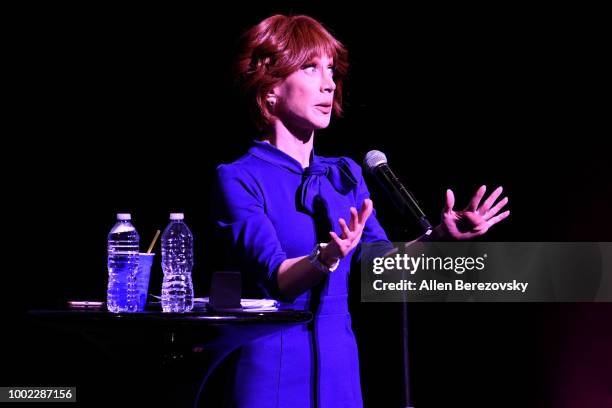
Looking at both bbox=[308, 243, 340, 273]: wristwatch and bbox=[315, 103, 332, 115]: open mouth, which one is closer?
bbox=[308, 243, 340, 273]: wristwatch

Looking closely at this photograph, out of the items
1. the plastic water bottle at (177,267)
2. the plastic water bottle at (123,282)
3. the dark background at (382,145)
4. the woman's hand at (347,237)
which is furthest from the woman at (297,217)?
the dark background at (382,145)

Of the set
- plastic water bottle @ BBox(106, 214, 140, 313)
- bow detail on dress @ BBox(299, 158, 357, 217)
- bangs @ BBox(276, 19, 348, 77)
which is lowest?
A: plastic water bottle @ BBox(106, 214, 140, 313)

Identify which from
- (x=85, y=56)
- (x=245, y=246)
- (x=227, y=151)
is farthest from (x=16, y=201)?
(x=245, y=246)

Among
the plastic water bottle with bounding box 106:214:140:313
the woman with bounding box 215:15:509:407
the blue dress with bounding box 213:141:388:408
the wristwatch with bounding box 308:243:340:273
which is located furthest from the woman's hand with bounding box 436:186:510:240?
the plastic water bottle with bounding box 106:214:140:313

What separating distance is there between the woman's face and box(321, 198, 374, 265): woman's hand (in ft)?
1.97

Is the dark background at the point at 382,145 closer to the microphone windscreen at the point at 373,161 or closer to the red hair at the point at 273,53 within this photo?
the red hair at the point at 273,53

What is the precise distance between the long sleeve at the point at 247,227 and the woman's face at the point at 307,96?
0.26 meters

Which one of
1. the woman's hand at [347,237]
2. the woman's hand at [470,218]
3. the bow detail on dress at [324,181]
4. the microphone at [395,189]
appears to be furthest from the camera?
the bow detail on dress at [324,181]

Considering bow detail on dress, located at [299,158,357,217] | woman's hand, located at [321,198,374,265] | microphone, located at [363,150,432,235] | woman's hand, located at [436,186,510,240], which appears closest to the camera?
woman's hand, located at [321,198,374,265]

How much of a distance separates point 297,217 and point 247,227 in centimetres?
18

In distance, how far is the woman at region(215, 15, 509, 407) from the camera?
81.7 inches

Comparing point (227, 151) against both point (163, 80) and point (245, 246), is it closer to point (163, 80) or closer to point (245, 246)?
point (163, 80)

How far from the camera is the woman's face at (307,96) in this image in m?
2.39

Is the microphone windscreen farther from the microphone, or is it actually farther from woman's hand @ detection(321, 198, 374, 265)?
woman's hand @ detection(321, 198, 374, 265)
